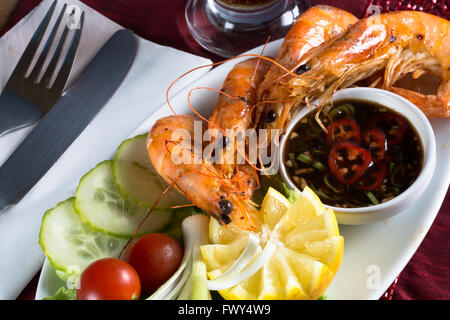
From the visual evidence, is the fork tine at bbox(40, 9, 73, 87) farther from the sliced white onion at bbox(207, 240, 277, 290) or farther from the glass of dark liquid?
the sliced white onion at bbox(207, 240, 277, 290)

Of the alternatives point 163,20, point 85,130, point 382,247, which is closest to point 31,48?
point 85,130

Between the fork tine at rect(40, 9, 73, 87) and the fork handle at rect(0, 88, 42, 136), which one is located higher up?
the fork tine at rect(40, 9, 73, 87)

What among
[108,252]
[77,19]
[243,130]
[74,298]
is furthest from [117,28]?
[74,298]

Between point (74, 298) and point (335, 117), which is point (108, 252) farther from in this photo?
point (335, 117)

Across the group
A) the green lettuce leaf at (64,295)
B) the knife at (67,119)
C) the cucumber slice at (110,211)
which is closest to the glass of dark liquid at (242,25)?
the knife at (67,119)

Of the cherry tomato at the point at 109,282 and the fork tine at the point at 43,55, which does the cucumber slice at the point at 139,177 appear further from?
the fork tine at the point at 43,55

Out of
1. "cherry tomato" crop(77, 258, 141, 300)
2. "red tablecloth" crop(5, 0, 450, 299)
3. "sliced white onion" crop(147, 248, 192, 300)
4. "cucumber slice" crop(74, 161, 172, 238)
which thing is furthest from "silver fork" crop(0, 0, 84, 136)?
"sliced white onion" crop(147, 248, 192, 300)

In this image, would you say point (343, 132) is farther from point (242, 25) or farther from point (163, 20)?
point (163, 20)
